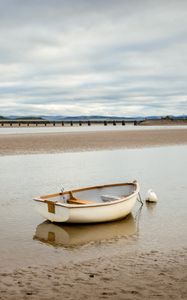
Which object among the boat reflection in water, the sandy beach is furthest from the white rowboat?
the sandy beach

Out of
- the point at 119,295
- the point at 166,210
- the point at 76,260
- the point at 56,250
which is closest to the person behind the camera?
the point at 119,295

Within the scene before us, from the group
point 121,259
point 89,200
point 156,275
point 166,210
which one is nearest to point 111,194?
point 89,200

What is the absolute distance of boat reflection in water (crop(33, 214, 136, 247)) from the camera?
9641 millimetres

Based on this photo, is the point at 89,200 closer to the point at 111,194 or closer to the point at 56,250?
the point at 111,194

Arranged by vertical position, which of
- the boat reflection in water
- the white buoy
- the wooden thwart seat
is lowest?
the boat reflection in water

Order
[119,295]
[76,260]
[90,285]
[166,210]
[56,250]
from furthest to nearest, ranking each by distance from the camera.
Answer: [166,210], [56,250], [76,260], [90,285], [119,295]

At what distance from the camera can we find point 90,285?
675cm

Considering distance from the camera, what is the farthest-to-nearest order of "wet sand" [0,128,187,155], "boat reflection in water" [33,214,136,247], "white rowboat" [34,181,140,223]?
"wet sand" [0,128,187,155] < "white rowboat" [34,181,140,223] < "boat reflection in water" [33,214,136,247]

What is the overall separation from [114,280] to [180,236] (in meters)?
3.19

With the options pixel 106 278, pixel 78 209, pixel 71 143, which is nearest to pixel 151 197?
pixel 78 209

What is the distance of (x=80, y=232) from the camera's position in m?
10.3

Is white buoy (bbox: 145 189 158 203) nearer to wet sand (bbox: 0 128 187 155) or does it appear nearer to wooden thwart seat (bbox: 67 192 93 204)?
wooden thwart seat (bbox: 67 192 93 204)

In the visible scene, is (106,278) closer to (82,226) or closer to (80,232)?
(80,232)

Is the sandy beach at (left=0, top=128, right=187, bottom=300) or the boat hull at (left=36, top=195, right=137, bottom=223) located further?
the boat hull at (left=36, top=195, right=137, bottom=223)
